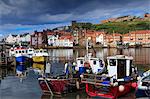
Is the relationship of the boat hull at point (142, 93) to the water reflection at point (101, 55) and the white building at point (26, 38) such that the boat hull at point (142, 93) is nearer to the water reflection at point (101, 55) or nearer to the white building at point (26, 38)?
the water reflection at point (101, 55)

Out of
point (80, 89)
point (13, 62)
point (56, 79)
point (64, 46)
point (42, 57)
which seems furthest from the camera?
point (64, 46)

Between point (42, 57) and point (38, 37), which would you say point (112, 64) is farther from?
point (38, 37)

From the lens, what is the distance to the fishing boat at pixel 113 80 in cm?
1596

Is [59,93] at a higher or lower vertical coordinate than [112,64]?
lower

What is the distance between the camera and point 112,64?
17344mm

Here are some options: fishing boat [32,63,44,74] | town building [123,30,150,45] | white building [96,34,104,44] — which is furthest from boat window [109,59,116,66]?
white building [96,34,104,44]

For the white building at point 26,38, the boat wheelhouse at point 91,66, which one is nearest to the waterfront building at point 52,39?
the white building at point 26,38

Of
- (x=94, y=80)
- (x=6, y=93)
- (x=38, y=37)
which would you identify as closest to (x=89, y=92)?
(x=94, y=80)

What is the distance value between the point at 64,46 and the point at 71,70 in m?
83.8

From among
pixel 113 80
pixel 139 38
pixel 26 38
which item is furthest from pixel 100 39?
pixel 113 80

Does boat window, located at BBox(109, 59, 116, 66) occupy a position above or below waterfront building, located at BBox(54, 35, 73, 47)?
below

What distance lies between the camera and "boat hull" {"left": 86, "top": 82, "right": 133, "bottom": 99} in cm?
1598

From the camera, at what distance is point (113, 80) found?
15.8m

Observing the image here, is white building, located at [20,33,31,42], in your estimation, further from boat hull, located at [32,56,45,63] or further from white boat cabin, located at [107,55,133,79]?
white boat cabin, located at [107,55,133,79]
